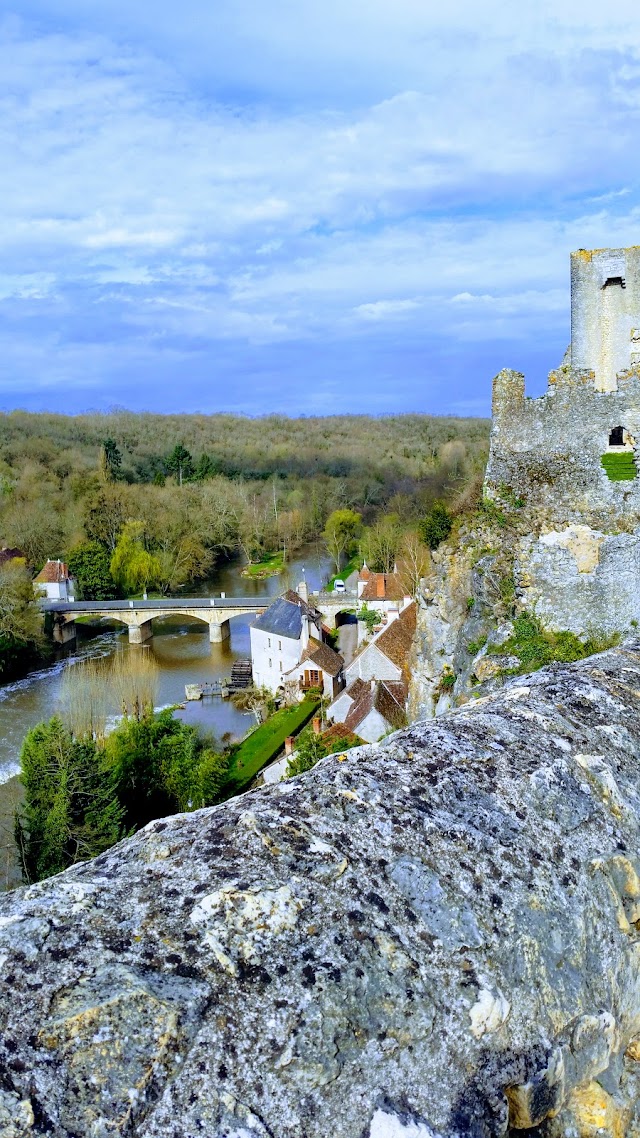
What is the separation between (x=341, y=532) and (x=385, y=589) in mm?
24725

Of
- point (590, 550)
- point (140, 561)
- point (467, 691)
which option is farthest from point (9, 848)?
point (140, 561)

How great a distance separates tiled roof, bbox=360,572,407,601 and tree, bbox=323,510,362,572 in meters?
19.8

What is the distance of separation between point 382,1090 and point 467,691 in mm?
8993

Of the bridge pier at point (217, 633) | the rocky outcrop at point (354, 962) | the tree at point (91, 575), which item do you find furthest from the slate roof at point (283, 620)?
the rocky outcrop at point (354, 962)

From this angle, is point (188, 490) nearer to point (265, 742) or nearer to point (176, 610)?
point (176, 610)

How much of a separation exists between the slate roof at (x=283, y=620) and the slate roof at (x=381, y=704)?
10.0m

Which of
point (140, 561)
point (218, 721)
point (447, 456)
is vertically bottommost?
point (218, 721)

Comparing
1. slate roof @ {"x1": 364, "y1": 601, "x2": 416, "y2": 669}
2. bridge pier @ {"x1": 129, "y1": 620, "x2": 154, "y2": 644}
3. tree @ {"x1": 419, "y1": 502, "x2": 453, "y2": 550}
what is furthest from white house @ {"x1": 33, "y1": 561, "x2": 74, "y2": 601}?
tree @ {"x1": 419, "y1": 502, "x2": 453, "y2": 550}

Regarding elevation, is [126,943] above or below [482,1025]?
above

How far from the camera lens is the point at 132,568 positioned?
5669 cm

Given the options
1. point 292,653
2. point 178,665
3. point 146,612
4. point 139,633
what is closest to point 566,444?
point 292,653

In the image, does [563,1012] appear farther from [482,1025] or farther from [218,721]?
[218,721]

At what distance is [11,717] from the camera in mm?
34344

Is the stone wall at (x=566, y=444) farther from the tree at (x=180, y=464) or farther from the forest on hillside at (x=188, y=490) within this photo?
the tree at (x=180, y=464)
